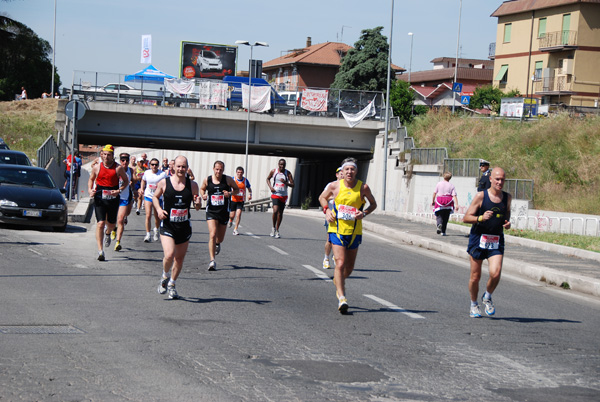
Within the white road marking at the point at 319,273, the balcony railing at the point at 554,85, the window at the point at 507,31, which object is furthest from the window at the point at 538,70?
the white road marking at the point at 319,273

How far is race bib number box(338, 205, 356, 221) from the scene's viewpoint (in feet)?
32.0

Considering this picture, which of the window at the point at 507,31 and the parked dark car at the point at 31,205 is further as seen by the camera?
the window at the point at 507,31

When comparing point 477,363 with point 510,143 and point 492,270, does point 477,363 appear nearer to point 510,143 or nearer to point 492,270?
point 492,270

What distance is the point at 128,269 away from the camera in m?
13.1

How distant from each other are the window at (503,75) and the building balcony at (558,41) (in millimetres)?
6200

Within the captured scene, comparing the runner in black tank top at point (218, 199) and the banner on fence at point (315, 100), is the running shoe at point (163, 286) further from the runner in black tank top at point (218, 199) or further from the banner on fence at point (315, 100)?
the banner on fence at point (315, 100)

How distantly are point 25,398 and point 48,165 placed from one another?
87.1 feet

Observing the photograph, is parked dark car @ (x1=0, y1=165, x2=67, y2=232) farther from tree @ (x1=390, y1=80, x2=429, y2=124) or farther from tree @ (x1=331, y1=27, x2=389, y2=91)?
tree @ (x1=331, y1=27, x2=389, y2=91)

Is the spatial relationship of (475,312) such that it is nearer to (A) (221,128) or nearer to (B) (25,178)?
(B) (25,178)

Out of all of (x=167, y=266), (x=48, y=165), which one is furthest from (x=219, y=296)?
(x=48, y=165)

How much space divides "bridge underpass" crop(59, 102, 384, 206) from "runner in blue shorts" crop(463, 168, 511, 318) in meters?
33.6

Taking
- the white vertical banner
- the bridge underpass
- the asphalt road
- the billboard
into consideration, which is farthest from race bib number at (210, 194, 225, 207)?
the white vertical banner

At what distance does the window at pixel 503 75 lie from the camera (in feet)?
236

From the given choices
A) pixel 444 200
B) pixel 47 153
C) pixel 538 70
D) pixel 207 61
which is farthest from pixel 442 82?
pixel 444 200
